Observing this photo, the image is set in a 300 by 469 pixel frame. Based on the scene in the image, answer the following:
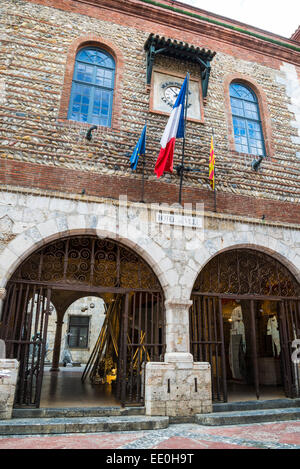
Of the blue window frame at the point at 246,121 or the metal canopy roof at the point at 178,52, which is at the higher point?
the metal canopy roof at the point at 178,52

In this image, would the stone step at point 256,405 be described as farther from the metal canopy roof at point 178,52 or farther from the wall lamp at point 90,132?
the metal canopy roof at point 178,52

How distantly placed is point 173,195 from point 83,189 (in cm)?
200

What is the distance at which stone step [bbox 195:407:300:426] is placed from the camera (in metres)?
5.29

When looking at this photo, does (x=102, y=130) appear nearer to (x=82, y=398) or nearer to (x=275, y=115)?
(x=275, y=115)

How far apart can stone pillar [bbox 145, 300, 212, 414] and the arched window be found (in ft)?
15.2

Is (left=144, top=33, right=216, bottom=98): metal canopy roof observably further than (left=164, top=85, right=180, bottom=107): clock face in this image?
No

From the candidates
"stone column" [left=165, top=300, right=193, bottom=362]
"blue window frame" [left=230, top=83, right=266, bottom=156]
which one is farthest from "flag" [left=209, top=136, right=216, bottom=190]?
"stone column" [left=165, top=300, right=193, bottom=362]

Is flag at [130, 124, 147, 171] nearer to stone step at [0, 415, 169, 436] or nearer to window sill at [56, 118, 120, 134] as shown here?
window sill at [56, 118, 120, 134]

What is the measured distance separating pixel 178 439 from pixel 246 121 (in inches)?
307

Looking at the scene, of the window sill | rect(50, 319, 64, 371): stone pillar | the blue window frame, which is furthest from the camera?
rect(50, 319, 64, 371): stone pillar

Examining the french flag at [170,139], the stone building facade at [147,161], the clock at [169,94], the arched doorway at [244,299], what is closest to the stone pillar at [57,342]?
the arched doorway at [244,299]

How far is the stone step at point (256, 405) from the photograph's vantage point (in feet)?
19.9

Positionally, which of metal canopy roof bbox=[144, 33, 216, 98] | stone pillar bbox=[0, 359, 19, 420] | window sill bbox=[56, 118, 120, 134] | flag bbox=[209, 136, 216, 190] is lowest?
stone pillar bbox=[0, 359, 19, 420]

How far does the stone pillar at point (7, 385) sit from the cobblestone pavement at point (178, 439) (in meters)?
0.69
